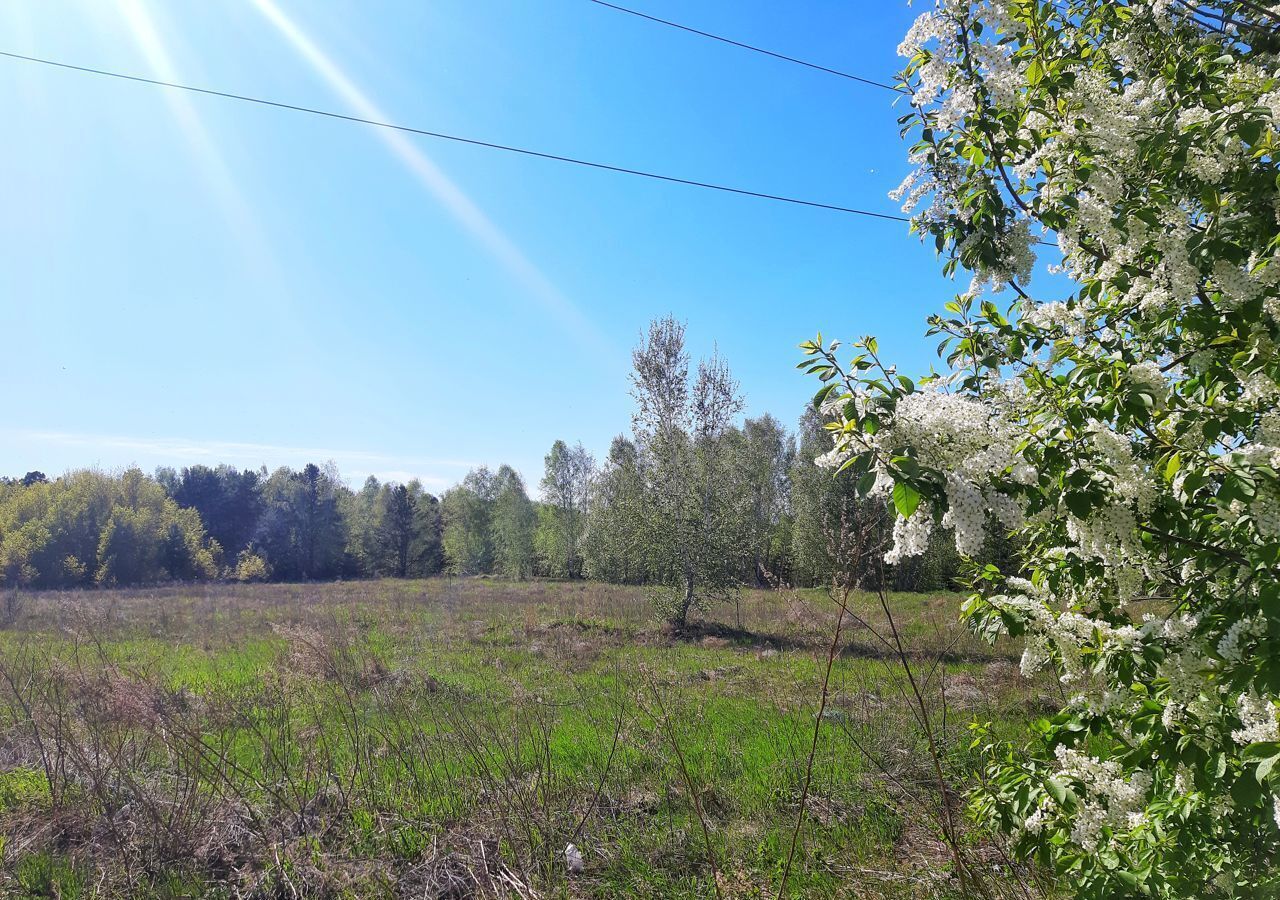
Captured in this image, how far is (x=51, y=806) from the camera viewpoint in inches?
179

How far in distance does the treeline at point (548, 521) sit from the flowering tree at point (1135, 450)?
450 millimetres

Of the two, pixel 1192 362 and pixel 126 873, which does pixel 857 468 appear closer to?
A: pixel 1192 362

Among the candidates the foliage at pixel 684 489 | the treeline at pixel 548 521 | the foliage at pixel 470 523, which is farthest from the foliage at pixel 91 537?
the foliage at pixel 684 489

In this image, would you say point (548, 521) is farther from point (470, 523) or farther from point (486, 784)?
point (486, 784)

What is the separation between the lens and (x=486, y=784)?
4512 millimetres

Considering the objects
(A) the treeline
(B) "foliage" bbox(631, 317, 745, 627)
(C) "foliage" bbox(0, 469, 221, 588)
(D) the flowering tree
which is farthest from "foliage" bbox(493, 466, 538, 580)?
(D) the flowering tree

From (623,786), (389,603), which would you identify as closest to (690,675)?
(623,786)

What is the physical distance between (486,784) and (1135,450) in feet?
14.3

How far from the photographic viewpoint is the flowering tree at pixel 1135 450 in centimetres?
182

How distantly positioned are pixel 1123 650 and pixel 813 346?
4.64 ft

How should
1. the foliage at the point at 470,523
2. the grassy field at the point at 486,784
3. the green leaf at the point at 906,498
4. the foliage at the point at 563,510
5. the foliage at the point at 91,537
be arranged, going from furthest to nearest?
the foliage at the point at 470,523 → the foliage at the point at 563,510 → the foliage at the point at 91,537 → the grassy field at the point at 486,784 → the green leaf at the point at 906,498

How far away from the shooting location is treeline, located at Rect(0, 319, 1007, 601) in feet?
53.1

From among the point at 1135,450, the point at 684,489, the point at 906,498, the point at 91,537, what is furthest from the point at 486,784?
the point at 91,537

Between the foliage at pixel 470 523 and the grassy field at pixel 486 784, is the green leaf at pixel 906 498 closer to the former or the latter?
the grassy field at pixel 486 784
